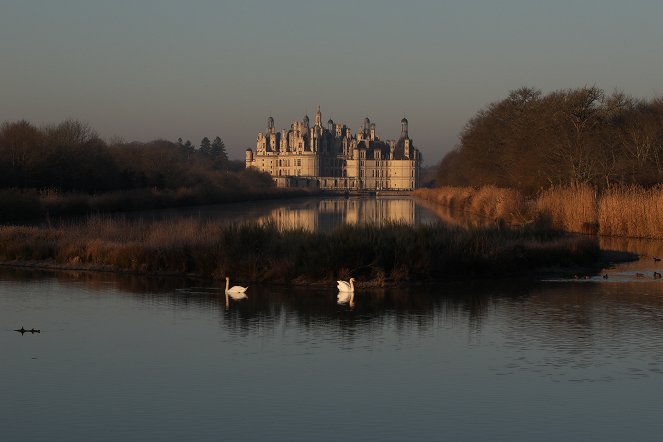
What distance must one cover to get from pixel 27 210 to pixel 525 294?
33380 mm

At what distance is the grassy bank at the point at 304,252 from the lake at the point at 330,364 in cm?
120

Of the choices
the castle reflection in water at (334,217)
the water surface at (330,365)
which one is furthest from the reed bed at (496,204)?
the water surface at (330,365)

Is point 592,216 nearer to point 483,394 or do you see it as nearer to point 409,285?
point 409,285

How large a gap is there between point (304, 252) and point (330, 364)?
9.42 m

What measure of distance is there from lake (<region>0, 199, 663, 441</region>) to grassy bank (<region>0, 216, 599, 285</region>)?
1.20m

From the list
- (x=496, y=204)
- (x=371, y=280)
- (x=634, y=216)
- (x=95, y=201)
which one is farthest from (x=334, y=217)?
Result: (x=371, y=280)

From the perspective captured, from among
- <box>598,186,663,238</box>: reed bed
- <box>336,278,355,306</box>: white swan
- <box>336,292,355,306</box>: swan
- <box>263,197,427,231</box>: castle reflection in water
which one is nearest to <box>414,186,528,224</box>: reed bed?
<box>263,197,427,231</box>: castle reflection in water

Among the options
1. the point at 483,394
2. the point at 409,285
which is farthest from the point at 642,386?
the point at 409,285

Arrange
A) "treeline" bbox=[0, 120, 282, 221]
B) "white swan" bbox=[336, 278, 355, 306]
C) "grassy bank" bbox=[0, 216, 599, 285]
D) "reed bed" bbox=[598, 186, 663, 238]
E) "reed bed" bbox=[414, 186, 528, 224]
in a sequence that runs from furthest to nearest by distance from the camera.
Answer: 1. "treeline" bbox=[0, 120, 282, 221]
2. "reed bed" bbox=[414, 186, 528, 224]
3. "reed bed" bbox=[598, 186, 663, 238]
4. "grassy bank" bbox=[0, 216, 599, 285]
5. "white swan" bbox=[336, 278, 355, 306]

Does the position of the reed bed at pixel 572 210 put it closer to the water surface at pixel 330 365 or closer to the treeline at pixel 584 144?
the treeline at pixel 584 144

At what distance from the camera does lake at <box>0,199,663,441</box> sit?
1066 centimetres

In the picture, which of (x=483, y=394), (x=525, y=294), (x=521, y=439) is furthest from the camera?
(x=525, y=294)

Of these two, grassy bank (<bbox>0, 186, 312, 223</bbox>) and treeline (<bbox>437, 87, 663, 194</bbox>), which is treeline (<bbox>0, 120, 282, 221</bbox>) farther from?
treeline (<bbox>437, 87, 663, 194</bbox>)

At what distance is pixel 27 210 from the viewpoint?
47.9 meters
